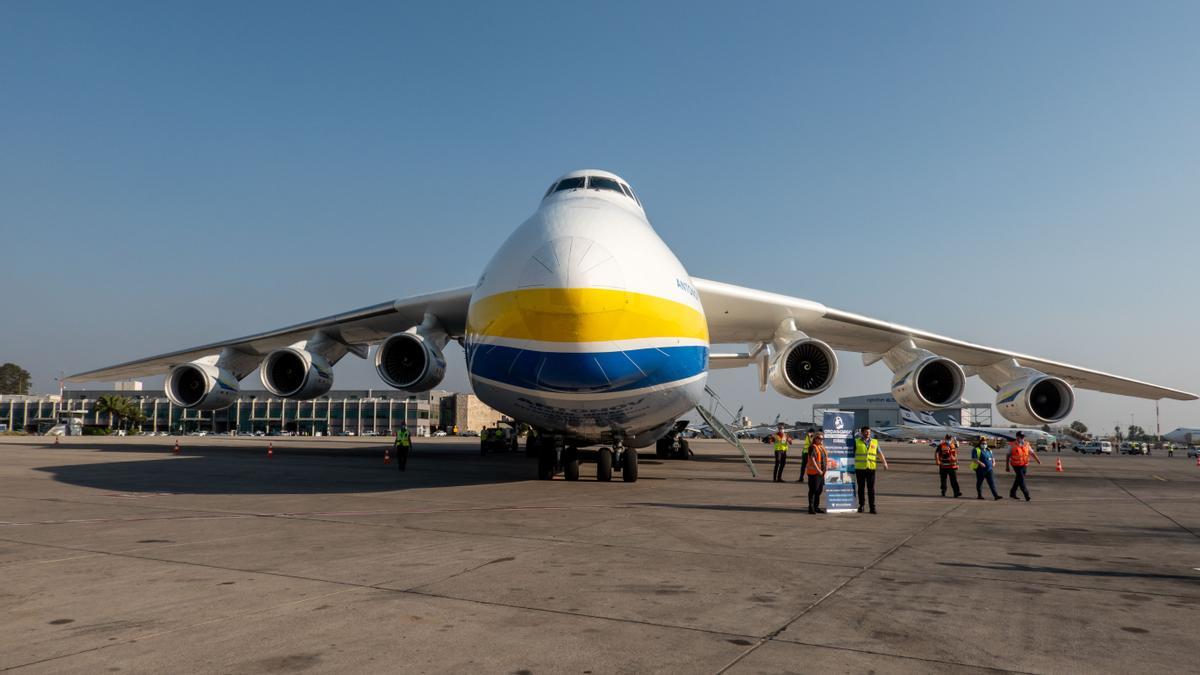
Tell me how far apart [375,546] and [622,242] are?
5.15 meters

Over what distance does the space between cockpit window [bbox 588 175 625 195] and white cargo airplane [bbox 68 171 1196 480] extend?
33 millimetres

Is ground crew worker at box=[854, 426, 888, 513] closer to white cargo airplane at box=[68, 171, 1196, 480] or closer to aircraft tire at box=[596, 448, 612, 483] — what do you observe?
white cargo airplane at box=[68, 171, 1196, 480]

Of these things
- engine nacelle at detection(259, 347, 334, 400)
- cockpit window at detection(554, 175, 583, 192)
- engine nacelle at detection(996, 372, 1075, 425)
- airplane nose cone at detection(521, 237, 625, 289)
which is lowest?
engine nacelle at detection(996, 372, 1075, 425)

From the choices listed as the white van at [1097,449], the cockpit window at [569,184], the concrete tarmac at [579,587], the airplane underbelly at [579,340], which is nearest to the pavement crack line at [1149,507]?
the concrete tarmac at [579,587]

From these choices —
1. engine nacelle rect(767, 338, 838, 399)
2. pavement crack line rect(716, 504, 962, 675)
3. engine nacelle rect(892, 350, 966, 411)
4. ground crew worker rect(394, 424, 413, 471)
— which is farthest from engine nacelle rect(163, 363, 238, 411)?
engine nacelle rect(892, 350, 966, 411)

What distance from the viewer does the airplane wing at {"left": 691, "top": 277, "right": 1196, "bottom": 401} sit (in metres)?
16.3

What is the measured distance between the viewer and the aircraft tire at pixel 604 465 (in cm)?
1334

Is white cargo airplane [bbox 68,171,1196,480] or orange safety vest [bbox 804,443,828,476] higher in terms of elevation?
white cargo airplane [bbox 68,171,1196,480]

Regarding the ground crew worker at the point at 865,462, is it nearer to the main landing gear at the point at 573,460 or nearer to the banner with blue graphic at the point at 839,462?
the banner with blue graphic at the point at 839,462

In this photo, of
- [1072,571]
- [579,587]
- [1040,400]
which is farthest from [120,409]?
[1072,571]

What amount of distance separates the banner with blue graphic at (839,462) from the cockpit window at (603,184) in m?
5.59

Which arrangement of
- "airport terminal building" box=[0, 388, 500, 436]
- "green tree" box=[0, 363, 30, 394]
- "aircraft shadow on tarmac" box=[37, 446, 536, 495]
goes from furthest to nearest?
"green tree" box=[0, 363, 30, 394], "airport terminal building" box=[0, 388, 500, 436], "aircraft shadow on tarmac" box=[37, 446, 536, 495]

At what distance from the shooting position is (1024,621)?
4.37 metres

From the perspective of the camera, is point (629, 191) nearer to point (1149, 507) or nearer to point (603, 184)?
point (603, 184)
